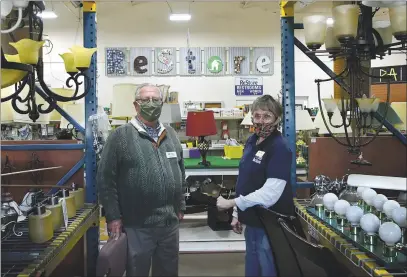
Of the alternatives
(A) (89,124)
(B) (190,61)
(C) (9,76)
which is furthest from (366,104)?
(B) (190,61)

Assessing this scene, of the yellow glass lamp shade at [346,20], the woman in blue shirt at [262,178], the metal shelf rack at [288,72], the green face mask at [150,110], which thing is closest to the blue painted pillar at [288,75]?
the metal shelf rack at [288,72]

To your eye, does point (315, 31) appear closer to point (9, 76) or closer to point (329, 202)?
point (329, 202)

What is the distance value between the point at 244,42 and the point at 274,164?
4803 mm

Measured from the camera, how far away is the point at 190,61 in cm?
580

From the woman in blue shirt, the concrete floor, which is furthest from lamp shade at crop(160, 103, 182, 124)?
the woman in blue shirt

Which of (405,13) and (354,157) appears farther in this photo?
(354,157)

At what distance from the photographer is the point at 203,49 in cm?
584

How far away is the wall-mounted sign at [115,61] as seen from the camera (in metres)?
5.74

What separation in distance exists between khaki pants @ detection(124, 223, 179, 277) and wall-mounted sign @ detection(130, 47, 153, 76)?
4.45 meters

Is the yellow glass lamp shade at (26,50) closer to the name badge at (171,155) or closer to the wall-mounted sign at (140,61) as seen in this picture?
the name badge at (171,155)

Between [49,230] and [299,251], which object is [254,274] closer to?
[299,251]

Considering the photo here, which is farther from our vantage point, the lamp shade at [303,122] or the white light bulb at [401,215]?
the lamp shade at [303,122]

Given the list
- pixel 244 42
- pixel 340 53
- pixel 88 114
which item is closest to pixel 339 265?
pixel 340 53

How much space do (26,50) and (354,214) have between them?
3.37 feet
